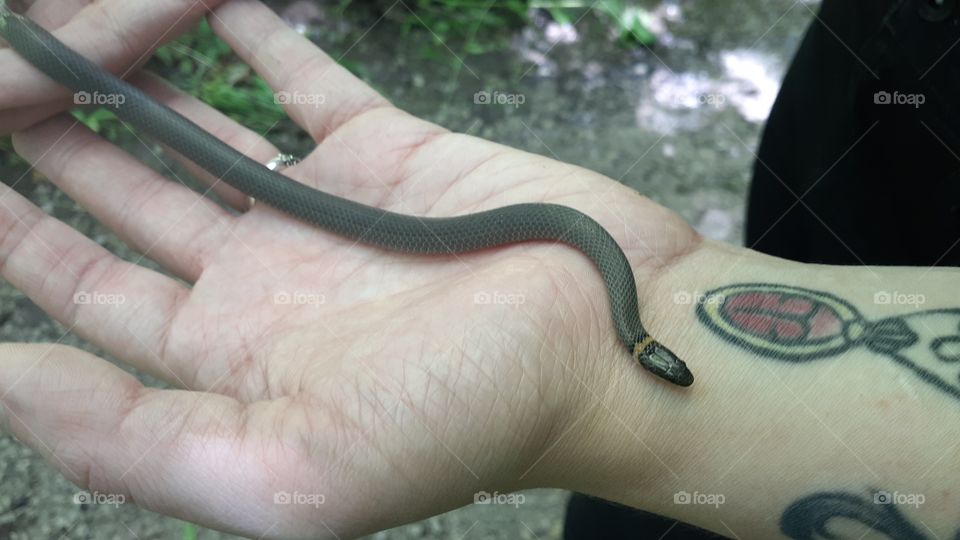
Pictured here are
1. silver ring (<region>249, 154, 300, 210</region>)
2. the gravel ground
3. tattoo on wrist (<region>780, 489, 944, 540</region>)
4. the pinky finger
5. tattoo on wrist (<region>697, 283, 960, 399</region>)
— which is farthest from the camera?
the gravel ground

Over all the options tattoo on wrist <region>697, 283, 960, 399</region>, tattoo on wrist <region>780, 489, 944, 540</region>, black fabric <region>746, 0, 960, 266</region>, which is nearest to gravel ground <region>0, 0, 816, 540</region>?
black fabric <region>746, 0, 960, 266</region>

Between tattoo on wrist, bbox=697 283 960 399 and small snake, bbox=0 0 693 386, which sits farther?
small snake, bbox=0 0 693 386

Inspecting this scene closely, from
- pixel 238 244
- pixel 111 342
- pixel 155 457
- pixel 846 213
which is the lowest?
pixel 155 457

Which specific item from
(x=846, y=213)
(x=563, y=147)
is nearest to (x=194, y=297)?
(x=846, y=213)

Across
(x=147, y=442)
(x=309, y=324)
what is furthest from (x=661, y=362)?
(x=147, y=442)

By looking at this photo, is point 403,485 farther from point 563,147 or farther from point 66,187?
point 563,147

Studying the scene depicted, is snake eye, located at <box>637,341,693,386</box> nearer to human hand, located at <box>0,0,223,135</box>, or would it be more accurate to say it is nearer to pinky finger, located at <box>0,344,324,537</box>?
pinky finger, located at <box>0,344,324,537</box>

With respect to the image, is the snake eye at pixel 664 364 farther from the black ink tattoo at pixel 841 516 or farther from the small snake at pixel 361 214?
the black ink tattoo at pixel 841 516

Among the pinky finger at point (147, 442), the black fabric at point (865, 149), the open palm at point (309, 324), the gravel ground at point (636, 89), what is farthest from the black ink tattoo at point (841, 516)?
the gravel ground at point (636, 89)
